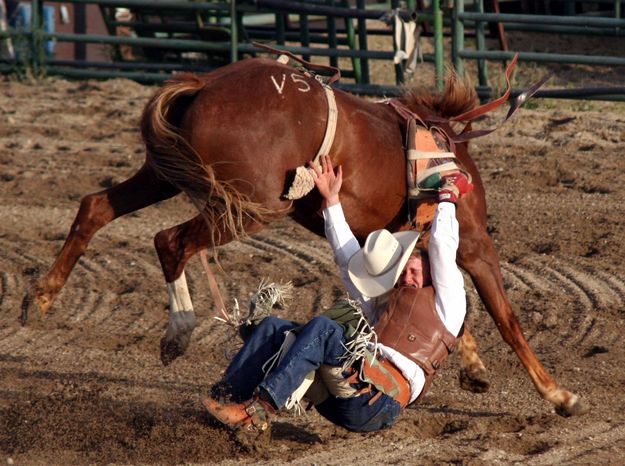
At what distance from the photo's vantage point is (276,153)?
5.02 metres

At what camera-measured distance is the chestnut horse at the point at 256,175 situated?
4992mm

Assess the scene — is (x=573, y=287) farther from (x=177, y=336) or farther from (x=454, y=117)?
(x=177, y=336)

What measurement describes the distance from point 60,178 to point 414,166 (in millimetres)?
4840

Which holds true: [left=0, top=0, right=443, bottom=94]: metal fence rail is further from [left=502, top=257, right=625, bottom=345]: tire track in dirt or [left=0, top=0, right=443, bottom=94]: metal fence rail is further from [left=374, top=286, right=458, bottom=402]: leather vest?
[left=374, top=286, right=458, bottom=402]: leather vest

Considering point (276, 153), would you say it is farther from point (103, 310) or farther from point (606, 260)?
point (606, 260)

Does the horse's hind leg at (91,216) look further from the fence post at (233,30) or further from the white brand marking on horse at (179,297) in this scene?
the fence post at (233,30)

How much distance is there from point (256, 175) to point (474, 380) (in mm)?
1539

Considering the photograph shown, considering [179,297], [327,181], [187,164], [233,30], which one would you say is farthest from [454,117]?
[233,30]

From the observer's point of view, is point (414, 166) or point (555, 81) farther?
point (555, 81)

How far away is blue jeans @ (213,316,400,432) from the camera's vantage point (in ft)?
14.3

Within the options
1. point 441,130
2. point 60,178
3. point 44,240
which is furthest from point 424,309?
point 60,178

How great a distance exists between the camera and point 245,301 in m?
7.00

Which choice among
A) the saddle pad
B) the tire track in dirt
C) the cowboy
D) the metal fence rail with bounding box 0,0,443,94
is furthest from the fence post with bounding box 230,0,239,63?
the cowboy

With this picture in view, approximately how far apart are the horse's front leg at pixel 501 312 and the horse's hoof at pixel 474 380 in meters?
0.21
